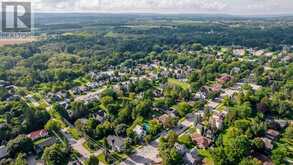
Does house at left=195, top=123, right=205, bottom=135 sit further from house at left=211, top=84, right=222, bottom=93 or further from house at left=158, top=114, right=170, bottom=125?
house at left=211, top=84, right=222, bottom=93

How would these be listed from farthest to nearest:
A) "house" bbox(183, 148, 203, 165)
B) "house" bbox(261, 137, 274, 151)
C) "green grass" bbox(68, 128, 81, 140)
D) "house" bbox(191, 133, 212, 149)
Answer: "green grass" bbox(68, 128, 81, 140)
"house" bbox(191, 133, 212, 149)
"house" bbox(261, 137, 274, 151)
"house" bbox(183, 148, 203, 165)

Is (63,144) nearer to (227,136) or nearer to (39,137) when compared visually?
(39,137)

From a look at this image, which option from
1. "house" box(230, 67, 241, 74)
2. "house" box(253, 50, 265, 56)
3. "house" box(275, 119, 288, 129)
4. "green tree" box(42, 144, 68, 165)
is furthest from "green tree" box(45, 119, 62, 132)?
"house" box(253, 50, 265, 56)

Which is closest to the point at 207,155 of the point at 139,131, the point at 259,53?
the point at 139,131

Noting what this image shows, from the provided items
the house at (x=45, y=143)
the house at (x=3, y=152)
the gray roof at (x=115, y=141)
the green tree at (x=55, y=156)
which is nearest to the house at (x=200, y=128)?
the gray roof at (x=115, y=141)

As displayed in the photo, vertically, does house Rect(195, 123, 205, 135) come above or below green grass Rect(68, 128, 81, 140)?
above

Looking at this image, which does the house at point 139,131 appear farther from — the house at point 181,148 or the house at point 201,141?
the house at point 201,141
